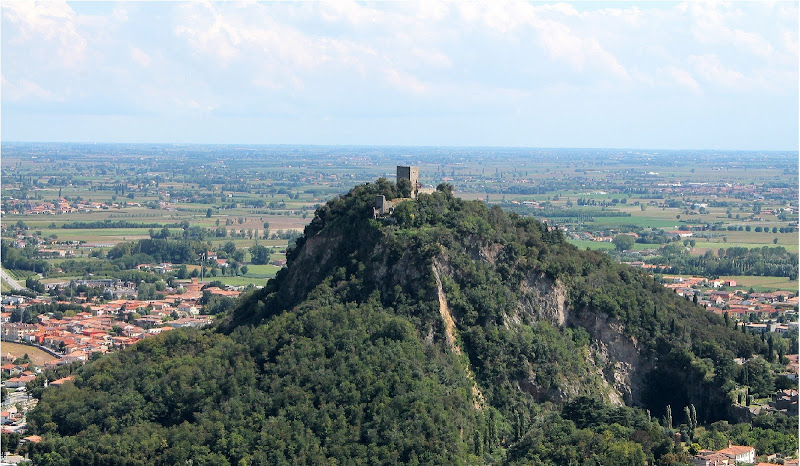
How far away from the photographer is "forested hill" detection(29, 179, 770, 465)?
185 ft

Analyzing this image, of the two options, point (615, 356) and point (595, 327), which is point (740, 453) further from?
point (595, 327)

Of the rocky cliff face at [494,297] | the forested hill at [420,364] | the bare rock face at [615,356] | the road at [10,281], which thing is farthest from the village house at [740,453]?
the road at [10,281]

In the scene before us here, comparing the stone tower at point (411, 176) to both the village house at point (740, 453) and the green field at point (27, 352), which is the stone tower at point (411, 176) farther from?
the green field at point (27, 352)

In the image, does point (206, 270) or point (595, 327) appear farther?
point (206, 270)

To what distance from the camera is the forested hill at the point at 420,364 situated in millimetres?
56312

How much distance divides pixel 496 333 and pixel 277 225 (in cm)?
12368

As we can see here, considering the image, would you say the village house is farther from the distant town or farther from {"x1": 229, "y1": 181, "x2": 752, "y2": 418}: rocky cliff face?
{"x1": 229, "y1": 181, "x2": 752, "y2": 418}: rocky cliff face

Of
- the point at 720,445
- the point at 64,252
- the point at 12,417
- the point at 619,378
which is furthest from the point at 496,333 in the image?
the point at 64,252

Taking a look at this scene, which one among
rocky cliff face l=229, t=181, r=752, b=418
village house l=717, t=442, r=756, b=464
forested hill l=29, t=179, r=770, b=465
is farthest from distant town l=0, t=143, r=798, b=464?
forested hill l=29, t=179, r=770, b=465

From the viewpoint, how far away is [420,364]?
5994 centimetres

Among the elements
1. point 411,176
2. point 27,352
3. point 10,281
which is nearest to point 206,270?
point 10,281

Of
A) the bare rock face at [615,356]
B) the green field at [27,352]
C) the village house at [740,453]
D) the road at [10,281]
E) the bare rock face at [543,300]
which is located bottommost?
the road at [10,281]

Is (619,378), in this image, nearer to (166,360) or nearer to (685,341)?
(685,341)

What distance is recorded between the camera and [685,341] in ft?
223
